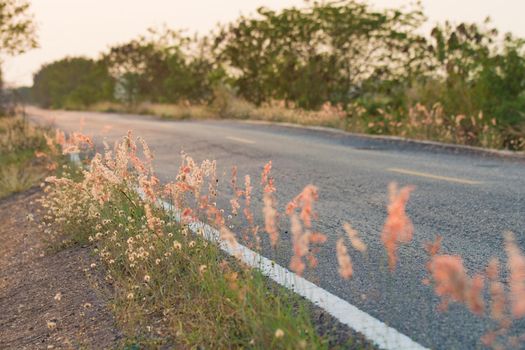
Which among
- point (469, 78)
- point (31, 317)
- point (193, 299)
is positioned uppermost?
point (469, 78)

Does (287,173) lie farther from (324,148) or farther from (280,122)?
(280,122)

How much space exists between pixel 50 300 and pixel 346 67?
18.1m

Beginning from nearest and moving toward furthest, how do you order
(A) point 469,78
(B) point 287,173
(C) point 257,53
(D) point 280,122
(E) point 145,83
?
(B) point 287,173 < (A) point 469,78 < (D) point 280,122 < (C) point 257,53 < (E) point 145,83

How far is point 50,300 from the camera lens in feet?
16.2

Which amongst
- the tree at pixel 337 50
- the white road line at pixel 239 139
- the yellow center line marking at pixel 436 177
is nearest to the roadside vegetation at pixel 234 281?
the yellow center line marking at pixel 436 177

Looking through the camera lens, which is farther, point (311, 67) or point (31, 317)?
point (311, 67)

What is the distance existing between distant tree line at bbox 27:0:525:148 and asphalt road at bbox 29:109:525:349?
1797mm

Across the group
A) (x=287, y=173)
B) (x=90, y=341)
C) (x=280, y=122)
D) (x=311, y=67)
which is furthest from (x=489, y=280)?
(x=311, y=67)

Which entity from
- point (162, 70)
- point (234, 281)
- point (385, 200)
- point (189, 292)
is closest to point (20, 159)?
point (385, 200)

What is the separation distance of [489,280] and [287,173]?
525 centimetres

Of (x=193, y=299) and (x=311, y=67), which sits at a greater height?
(x=311, y=67)

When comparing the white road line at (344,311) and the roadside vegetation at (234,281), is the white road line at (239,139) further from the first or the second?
the white road line at (344,311)

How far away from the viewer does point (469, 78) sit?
13.7 metres

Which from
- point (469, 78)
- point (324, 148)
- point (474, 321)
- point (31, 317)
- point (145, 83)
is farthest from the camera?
point (145, 83)
